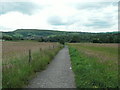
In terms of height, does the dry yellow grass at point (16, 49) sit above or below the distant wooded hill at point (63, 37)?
below

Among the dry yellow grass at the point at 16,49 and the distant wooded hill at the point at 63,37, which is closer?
the dry yellow grass at the point at 16,49

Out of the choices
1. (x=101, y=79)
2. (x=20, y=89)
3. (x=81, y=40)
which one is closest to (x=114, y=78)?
(x=101, y=79)

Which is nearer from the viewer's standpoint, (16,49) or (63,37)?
(16,49)

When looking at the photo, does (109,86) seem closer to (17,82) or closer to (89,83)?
(89,83)

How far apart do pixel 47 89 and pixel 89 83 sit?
64.5 inches

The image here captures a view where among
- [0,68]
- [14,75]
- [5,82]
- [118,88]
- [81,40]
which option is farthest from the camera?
[81,40]

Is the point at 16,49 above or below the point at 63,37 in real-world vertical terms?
below

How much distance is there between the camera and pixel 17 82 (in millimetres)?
7434

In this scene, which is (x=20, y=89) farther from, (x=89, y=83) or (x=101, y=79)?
(x=101, y=79)

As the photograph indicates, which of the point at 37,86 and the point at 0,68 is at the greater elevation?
the point at 0,68

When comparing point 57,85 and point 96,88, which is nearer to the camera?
point 96,88

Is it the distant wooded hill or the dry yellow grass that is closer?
the dry yellow grass

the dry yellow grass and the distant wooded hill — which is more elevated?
the distant wooded hill

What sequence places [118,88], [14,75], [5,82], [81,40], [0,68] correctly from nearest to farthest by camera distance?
[118,88] < [5,82] < [14,75] < [0,68] < [81,40]
